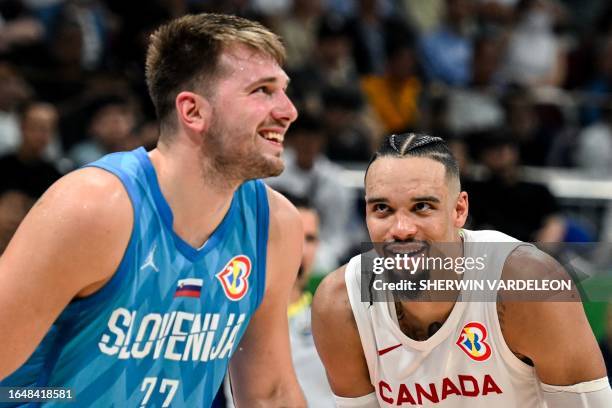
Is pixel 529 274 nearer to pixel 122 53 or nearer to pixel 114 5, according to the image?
pixel 122 53

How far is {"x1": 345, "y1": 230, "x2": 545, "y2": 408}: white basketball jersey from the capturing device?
3.70 meters

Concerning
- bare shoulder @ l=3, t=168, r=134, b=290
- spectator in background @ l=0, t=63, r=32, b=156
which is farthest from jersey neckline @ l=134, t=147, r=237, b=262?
spectator in background @ l=0, t=63, r=32, b=156

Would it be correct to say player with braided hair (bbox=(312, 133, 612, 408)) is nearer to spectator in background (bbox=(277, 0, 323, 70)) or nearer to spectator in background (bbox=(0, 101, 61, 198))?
spectator in background (bbox=(0, 101, 61, 198))

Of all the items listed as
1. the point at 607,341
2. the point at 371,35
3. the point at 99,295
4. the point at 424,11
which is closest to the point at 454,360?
the point at 99,295

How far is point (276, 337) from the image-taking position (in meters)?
4.13

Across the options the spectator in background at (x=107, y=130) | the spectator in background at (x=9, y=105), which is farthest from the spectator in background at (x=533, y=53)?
the spectator in background at (x=9, y=105)

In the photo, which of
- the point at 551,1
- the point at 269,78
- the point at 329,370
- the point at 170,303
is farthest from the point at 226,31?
the point at 551,1

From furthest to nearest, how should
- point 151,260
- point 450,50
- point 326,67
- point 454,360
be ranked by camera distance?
point 450,50
point 326,67
point 454,360
point 151,260

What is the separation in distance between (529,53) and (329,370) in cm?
914

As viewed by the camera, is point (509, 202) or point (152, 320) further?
point (509, 202)

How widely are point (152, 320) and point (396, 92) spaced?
7496 millimetres

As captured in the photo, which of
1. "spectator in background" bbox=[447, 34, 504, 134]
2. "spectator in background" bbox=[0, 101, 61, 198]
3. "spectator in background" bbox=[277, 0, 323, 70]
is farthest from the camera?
"spectator in background" bbox=[447, 34, 504, 134]

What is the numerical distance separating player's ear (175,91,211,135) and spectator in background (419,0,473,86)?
7937 mm

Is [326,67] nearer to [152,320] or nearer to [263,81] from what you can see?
[263,81]
